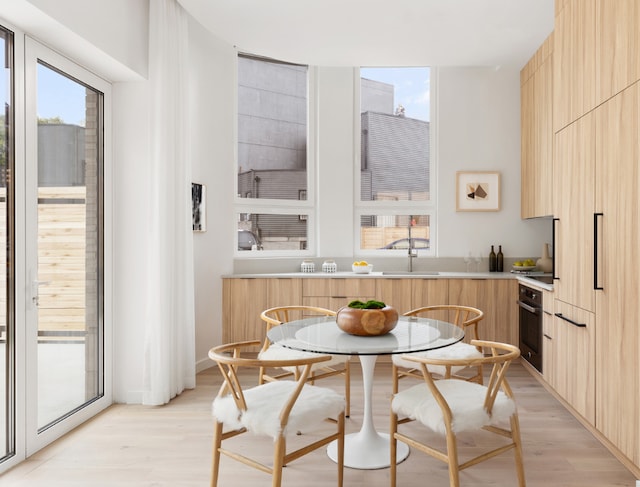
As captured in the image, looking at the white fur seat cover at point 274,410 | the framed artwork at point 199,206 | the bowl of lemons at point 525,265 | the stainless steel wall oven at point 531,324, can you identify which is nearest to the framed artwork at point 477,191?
the bowl of lemons at point 525,265

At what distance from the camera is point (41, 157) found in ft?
9.38

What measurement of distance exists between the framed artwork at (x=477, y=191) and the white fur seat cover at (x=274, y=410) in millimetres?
3361

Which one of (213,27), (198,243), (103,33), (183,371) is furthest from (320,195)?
(103,33)

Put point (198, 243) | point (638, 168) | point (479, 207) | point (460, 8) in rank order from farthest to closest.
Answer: point (479, 207) < point (198, 243) < point (460, 8) < point (638, 168)

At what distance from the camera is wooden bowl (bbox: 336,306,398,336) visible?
2.51m

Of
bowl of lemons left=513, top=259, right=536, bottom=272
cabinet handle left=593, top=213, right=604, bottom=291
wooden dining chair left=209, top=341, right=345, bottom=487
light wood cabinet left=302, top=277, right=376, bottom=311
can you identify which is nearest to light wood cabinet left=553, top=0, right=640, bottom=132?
cabinet handle left=593, top=213, right=604, bottom=291

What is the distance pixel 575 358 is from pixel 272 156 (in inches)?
134

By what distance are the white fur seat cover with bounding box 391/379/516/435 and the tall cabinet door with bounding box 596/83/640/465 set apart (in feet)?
2.32

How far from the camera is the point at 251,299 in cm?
→ 466

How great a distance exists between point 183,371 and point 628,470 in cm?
302

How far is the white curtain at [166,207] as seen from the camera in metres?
3.53

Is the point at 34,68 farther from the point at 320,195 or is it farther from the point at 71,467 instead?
the point at 320,195

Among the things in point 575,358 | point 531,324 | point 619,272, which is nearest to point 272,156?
point 531,324

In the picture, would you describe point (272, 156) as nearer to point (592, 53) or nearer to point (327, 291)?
point (327, 291)
